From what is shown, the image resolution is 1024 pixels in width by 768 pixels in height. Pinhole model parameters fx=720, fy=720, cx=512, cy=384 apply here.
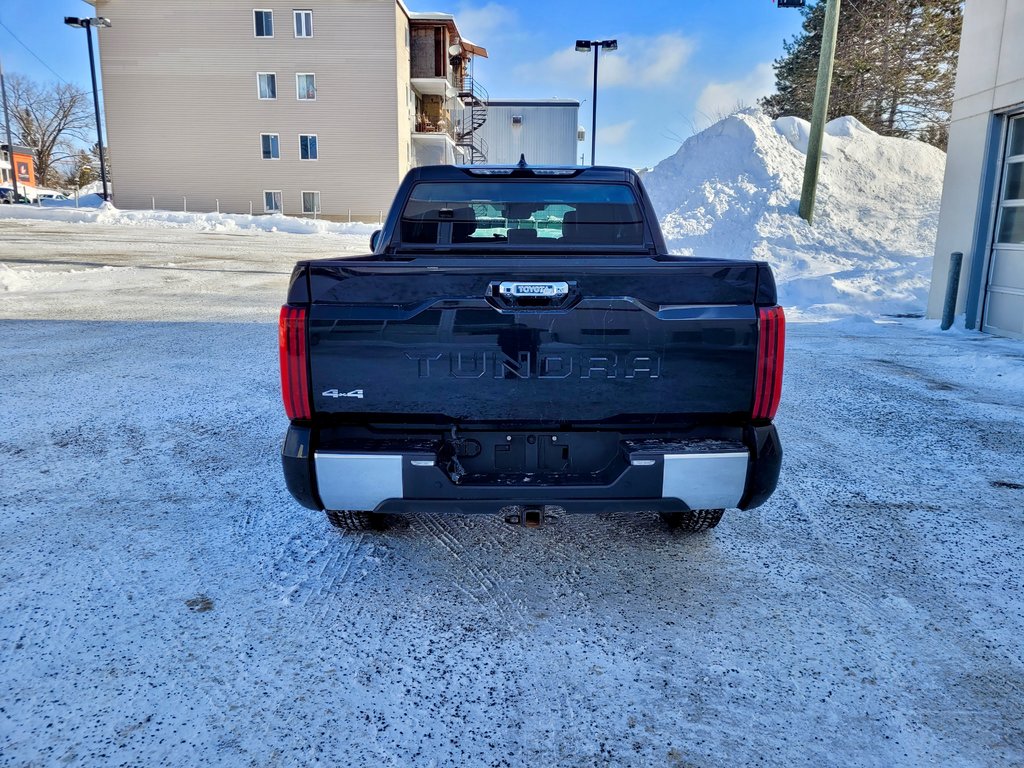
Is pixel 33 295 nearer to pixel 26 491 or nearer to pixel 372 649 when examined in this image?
pixel 26 491

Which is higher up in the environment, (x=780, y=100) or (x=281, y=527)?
(x=780, y=100)

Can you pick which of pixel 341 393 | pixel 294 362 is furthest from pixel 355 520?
pixel 294 362

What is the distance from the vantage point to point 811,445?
535cm

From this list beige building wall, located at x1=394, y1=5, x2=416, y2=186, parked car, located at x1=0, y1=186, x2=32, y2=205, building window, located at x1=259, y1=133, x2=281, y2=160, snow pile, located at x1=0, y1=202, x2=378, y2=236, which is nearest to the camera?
snow pile, located at x1=0, y1=202, x2=378, y2=236

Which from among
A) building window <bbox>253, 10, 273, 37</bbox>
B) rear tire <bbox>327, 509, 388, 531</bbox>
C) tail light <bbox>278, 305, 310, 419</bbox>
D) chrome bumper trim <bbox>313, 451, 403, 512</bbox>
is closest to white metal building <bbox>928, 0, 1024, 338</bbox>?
rear tire <bbox>327, 509, 388, 531</bbox>

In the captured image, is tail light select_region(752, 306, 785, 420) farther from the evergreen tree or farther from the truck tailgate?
the evergreen tree

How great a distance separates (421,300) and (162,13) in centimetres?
4165

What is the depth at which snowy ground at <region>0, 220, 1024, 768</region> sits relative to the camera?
2303mm

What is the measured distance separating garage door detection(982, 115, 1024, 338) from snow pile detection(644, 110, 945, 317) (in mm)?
2443

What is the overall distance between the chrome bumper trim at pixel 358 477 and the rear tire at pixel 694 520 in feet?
4.88

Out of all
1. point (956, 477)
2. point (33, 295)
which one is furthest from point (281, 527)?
point (33, 295)

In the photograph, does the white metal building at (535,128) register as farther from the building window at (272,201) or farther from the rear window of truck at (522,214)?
the rear window of truck at (522,214)

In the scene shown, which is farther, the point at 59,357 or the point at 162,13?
the point at 162,13

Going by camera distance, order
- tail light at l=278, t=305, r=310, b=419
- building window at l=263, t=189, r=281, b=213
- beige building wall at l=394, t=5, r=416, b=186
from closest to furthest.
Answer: tail light at l=278, t=305, r=310, b=419 < beige building wall at l=394, t=5, r=416, b=186 < building window at l=263, t=189, r=281, b=213
